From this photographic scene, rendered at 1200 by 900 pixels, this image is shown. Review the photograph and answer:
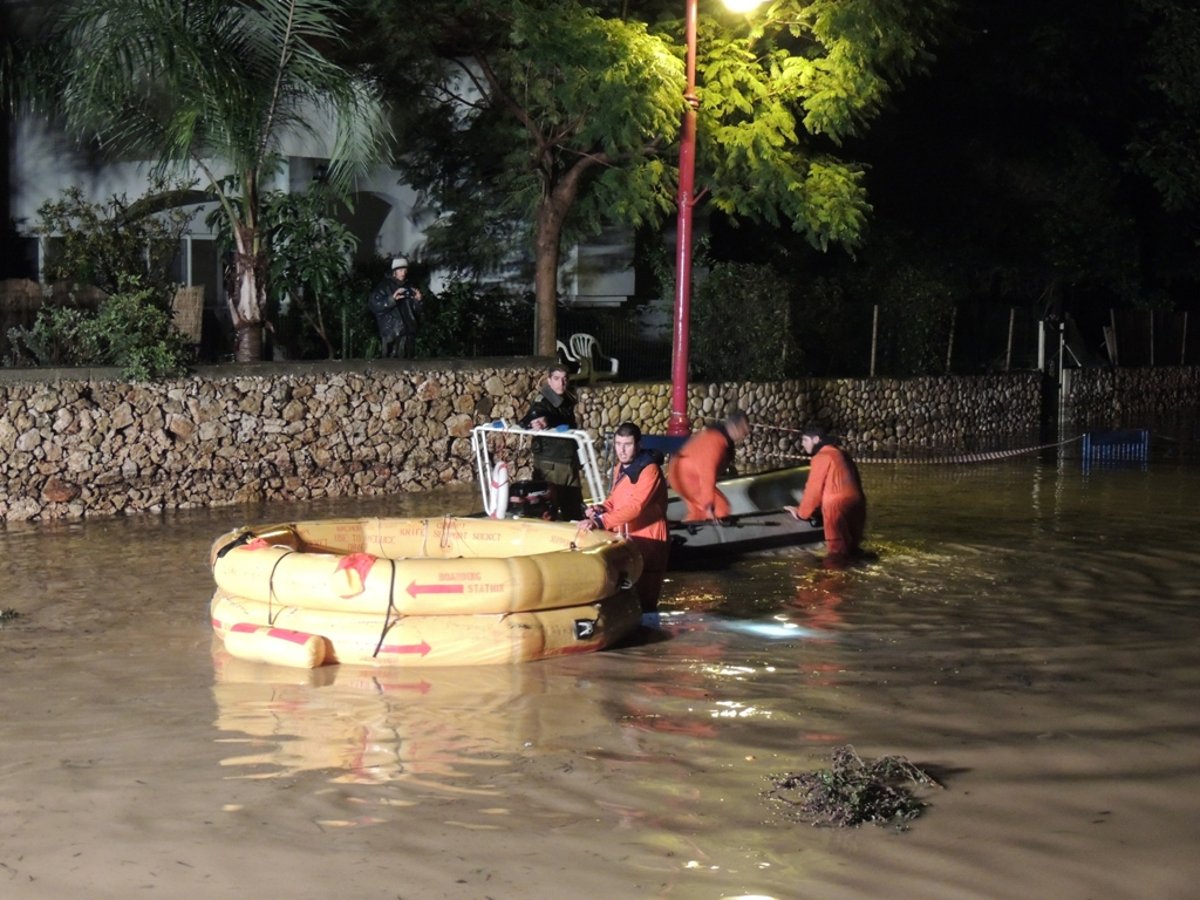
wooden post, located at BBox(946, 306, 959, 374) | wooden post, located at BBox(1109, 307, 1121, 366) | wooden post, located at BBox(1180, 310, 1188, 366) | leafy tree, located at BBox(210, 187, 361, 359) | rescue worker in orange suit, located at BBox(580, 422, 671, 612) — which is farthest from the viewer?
wooden post, located at BBox(1180, 310, 1188, 366)

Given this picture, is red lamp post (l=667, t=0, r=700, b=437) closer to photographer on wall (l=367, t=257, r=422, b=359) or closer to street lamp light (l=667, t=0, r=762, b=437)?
street lamp light (l=667, t=0, r=762, b=437)

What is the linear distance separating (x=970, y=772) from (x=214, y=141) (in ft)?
39.3

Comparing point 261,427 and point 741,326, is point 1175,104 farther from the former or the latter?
point 261,427

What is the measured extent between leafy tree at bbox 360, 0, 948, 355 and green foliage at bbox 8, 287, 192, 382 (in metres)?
5.28


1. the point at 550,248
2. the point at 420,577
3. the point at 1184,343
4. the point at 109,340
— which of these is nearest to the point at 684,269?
the point at 550,248

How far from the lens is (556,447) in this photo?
1482cm

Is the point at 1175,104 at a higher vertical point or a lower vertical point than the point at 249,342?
higher

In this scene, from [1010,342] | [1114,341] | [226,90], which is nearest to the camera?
[226,90]

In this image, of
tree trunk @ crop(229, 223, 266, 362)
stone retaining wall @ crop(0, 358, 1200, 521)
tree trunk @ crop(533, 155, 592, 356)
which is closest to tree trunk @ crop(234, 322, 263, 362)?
tree trunk @ crop(229, 223, 266, 362)

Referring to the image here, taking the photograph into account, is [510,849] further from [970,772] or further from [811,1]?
[811,1]

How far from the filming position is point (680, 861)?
248 inches

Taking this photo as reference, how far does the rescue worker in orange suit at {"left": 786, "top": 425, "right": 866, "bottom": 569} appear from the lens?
13789mm

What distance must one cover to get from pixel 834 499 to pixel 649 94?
6368mm

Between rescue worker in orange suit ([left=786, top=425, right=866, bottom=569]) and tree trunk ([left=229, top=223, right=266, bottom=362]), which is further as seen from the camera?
tree trunk ([left=229, top=223, right=266, bottom=362])
